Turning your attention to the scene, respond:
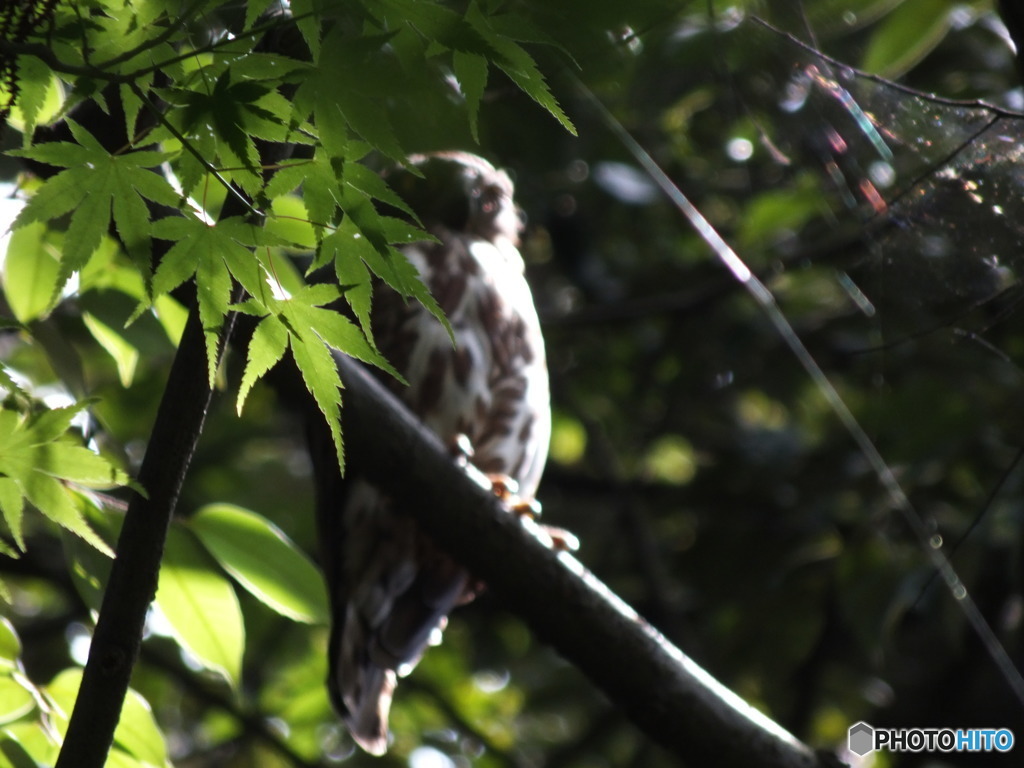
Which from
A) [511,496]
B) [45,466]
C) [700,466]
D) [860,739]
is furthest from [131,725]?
[700,466]

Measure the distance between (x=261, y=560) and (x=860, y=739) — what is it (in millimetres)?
2155

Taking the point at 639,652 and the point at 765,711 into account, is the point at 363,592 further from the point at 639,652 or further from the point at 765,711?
the point at 765,711

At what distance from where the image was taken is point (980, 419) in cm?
293

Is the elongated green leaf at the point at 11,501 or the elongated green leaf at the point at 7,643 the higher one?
the elongated green leaf at the point at 11,501

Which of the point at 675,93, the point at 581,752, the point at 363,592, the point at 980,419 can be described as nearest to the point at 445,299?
the point at 363,592

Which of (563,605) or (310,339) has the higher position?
(310,339)

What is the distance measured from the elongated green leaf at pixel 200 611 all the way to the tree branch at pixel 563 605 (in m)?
0.37

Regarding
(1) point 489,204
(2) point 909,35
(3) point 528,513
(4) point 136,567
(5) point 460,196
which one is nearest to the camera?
(4) point 136,567

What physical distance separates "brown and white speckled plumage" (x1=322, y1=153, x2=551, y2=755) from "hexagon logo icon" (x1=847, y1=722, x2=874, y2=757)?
1.12 meters

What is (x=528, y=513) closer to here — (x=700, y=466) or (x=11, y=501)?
(x=11, y=501)

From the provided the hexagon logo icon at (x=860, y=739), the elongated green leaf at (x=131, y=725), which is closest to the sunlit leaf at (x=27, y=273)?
the elongated green leaf at (x=131, y=725)

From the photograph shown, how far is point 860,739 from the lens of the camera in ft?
10.6

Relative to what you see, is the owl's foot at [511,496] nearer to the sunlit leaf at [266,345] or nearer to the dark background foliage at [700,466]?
the dark background foliage at [700,466]

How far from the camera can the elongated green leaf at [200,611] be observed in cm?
170
